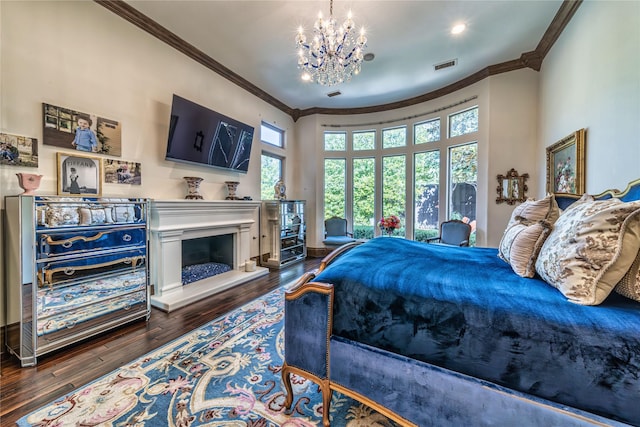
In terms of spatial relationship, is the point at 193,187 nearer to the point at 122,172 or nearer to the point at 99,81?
the point at 122,172

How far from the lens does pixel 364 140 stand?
596cm

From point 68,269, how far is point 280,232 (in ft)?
10.3

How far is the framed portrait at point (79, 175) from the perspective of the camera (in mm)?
2381

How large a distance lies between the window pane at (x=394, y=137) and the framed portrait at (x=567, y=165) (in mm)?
2637

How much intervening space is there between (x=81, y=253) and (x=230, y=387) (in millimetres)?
1803

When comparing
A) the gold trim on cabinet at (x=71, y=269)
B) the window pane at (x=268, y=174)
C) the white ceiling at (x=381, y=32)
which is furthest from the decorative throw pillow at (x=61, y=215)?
the window pane at (x=268, y=174)

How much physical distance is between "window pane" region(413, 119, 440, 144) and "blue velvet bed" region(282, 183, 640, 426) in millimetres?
3884

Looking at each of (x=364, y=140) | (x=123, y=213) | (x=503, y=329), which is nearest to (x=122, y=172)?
(x=123, y=213)

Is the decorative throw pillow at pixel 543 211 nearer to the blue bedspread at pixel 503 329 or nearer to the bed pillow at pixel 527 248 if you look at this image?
the bed pillow at pixel 527 248

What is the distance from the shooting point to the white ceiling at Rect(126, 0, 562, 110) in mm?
2828

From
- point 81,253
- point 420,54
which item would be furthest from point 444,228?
point 81,253

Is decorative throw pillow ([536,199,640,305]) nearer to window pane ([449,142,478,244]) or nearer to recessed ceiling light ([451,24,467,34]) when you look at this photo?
recessed ceiling light ([451,24,467,34])

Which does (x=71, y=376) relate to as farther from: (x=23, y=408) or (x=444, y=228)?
(x=444, y=228)

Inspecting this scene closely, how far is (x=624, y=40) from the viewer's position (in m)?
2.05
